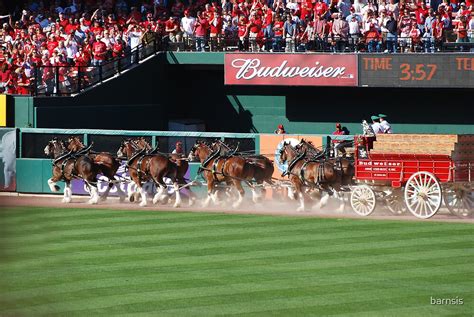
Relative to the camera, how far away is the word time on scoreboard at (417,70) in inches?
1126

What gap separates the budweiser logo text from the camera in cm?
3053

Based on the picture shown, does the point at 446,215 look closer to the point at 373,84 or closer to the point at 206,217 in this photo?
the point at 206,217

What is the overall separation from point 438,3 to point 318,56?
5064 millimetres

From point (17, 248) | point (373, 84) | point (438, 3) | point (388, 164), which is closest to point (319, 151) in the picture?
point (388, 164)

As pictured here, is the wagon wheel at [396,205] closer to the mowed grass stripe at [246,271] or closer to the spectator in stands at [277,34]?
the mowed grass stripe at [246,271]

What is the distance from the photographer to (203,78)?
34.7m

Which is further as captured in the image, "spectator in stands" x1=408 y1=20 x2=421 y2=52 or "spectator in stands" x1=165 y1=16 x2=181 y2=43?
"spectator in stands" x1=165 y1=16 x2=181 y2=43

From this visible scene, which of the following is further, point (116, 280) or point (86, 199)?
point (86, 199)

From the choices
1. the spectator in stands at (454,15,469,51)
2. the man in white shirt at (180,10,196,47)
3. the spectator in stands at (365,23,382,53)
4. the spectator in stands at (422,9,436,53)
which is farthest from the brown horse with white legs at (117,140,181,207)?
the spectator in stands at (454,15,469,51)

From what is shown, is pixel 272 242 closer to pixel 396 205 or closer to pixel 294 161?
pixel 396 205

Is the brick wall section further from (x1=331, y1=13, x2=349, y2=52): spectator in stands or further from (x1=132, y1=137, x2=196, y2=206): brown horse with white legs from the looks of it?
(x1=331, y1=13, x2=349, y2=52): spectator in stands

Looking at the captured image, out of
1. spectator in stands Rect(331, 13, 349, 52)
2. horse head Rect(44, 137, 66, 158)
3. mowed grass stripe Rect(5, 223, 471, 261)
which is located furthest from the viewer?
spectator in stands Rect(331, 13, 349, 52)

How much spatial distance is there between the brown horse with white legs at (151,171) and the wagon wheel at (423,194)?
6.23 m

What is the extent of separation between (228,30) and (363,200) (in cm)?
1255
